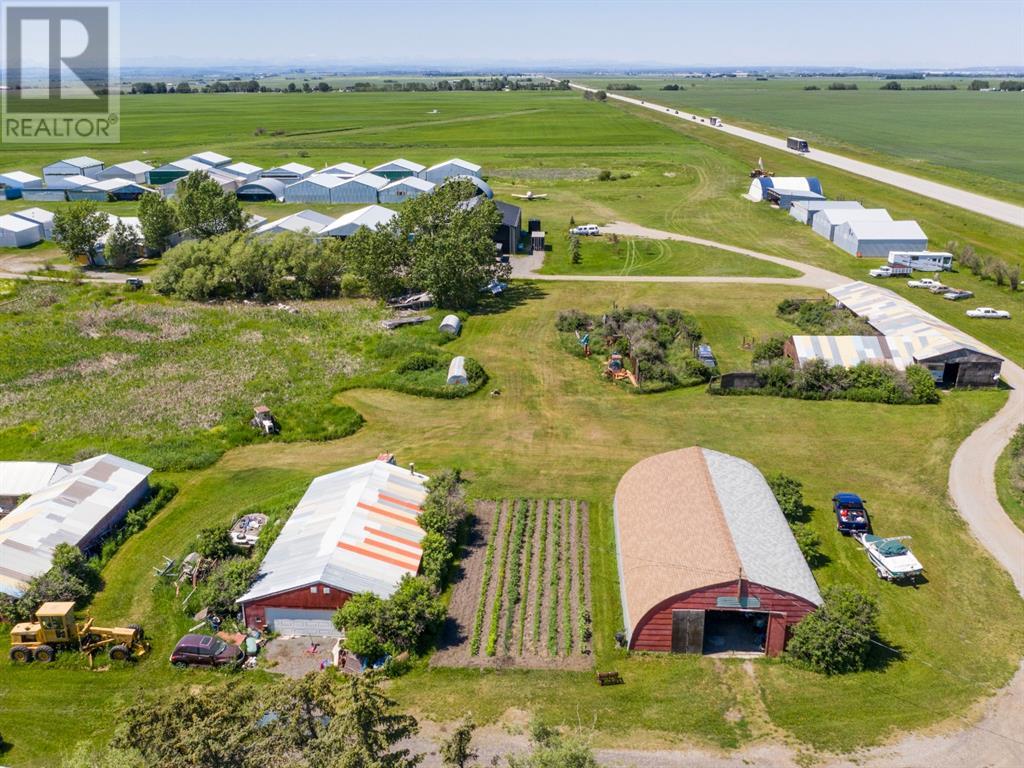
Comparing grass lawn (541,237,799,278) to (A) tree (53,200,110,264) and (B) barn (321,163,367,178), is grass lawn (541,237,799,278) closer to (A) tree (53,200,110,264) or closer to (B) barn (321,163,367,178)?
(B) barn (321,163,367,178)

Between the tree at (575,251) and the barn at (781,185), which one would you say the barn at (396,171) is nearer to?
the tree at (575,251)

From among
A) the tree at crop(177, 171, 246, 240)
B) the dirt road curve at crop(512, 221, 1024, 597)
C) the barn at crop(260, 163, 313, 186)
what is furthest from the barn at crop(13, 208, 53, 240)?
the dirt road curve at crop(512, 221, 1024, 597)

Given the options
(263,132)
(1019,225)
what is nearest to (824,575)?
(1019,225)

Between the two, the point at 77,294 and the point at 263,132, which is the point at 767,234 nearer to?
the point at 77,294

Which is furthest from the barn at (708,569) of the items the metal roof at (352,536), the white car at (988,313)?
the white car at (988,313)

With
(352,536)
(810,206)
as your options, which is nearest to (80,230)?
(352,536)

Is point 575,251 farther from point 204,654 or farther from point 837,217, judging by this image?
point 204,654
